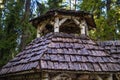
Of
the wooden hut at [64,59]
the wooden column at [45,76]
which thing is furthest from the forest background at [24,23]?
the wooden column at [45,76]

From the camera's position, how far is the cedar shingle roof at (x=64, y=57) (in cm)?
781

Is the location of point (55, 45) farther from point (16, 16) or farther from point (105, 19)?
point (105, 19)

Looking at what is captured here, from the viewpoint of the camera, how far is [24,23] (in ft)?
64.1

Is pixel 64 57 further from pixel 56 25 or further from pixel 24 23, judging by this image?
pixel 24 23

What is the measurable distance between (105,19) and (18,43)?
679cm

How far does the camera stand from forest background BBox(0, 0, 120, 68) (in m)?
18.7

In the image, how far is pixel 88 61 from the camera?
27.1 feet

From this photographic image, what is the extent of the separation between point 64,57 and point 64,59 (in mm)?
108

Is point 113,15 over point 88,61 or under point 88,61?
over

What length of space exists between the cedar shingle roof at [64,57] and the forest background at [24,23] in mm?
9428

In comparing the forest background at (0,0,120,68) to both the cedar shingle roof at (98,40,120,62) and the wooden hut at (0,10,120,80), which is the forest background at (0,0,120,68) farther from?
the wooden hut at (0,10,120,80)

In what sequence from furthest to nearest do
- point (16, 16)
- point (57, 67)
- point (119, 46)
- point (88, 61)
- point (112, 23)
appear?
point (112, 23), point (16, 16), point (119, 46), point (88, 61), point (57, 67)

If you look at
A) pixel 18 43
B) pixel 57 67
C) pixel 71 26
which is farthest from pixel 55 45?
pixel 18 43

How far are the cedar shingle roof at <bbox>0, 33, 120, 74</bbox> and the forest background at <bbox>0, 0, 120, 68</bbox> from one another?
9.43 m
